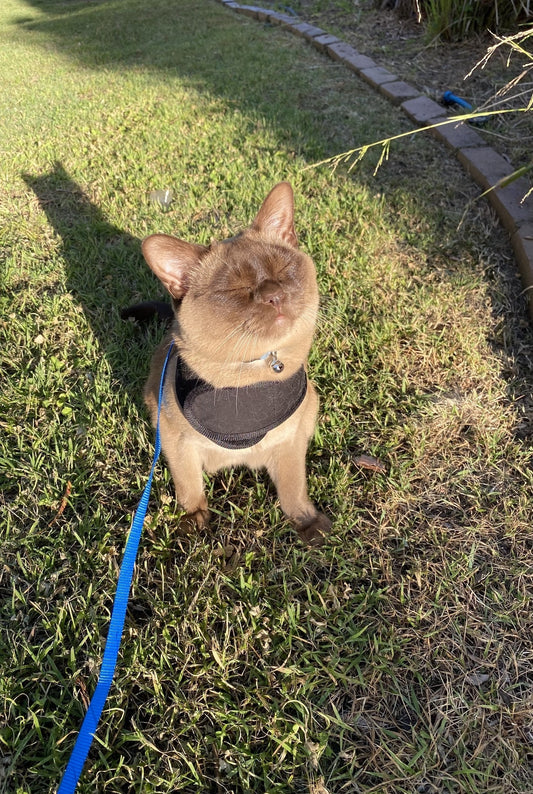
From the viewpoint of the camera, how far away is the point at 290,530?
2.11 meters

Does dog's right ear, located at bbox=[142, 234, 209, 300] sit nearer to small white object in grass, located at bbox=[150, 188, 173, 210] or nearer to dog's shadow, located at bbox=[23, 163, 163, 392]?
dog's shadow, located at bbox=[23, 163, 163, 392]

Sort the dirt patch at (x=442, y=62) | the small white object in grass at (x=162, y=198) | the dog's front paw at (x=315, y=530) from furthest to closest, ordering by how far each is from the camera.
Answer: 1. the dirt patch at (x=442, y=62)
2. the small white object in grass at (x=162, y=198)
3. the dog's front paw at (x=315, y=530)

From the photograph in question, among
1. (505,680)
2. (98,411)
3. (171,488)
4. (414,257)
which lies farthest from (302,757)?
(414,257)

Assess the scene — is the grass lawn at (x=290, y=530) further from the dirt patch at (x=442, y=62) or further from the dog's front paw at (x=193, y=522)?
the dirt patch at (x=442, y=62)

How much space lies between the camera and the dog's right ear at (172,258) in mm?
1722

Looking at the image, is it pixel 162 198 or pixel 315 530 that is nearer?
pixel 315 530

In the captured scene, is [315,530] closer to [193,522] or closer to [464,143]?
[193,522]

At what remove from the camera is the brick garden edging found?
10.8ft

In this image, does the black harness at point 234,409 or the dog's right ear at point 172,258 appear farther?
the black harness at point 234,409

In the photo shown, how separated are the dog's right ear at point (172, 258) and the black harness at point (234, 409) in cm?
32

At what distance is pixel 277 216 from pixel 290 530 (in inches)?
49.2

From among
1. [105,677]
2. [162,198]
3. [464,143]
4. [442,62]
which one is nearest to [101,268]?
[162,198]

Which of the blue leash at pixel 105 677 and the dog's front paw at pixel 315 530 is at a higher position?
the blue leash at pixel 105 677

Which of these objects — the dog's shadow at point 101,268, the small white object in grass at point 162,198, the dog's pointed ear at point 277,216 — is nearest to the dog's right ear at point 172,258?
the dog's pointed ear at point 277,216
